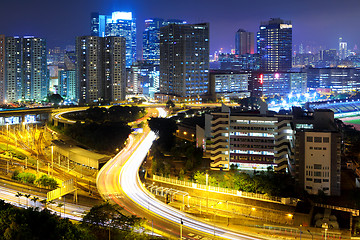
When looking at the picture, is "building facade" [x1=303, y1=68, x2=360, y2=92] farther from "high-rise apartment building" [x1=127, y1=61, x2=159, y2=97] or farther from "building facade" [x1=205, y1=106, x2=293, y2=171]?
"building facade" [x1=205, y1=106, x2=293, y2=171]

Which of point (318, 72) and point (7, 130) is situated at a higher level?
point (318, 72)

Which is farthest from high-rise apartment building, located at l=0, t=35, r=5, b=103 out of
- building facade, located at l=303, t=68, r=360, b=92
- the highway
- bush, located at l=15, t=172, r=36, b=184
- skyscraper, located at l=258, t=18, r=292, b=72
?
building facade, located at l=303, t=68, r=360, b=92

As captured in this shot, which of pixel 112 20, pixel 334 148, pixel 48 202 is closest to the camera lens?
pixel 48 202

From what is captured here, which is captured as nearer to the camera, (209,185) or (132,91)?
(209,185)

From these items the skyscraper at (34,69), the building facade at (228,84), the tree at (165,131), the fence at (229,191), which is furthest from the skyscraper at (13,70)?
the fence at (229,191)

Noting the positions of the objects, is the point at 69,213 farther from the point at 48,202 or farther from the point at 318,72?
the point at 318,72

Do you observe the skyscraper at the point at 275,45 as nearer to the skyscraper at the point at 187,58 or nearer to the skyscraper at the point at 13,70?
the skyscraper at the point at 187,58

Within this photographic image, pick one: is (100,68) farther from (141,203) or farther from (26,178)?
(141,203)

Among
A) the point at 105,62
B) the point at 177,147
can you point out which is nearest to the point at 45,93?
the point at 105,62
